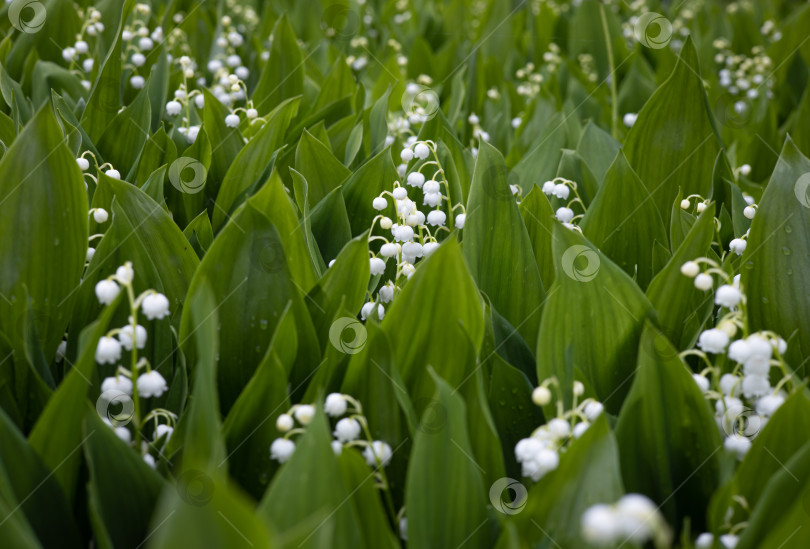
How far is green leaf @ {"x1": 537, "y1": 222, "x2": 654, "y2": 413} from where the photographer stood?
1283 millimetres

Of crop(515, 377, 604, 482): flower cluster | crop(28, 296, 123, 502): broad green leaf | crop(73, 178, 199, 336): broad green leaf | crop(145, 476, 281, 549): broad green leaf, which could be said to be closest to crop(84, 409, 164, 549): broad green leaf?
crop(28, 296, 123, 502): broad green leaf

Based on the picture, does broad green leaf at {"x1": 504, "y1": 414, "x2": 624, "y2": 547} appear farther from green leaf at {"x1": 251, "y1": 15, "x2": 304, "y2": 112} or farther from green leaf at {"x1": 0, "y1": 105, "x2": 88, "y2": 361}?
green leaf at {"x1": 251, "y1": 15, "x2": 304, "y2": 112}

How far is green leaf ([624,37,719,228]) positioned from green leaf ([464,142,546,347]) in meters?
0.66

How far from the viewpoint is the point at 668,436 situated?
1146mm

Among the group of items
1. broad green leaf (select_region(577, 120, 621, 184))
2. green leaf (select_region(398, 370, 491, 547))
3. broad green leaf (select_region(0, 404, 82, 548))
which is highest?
broad green leaf (select_region(577, 120, 621, 184))

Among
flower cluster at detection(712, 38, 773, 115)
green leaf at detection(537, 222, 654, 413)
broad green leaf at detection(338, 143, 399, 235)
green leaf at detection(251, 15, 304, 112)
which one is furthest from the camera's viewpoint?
flower cluster at detection(712, 38, 773, 115)

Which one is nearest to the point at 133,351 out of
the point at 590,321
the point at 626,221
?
the point at 590,321

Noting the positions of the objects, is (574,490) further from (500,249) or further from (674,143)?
(674,143)

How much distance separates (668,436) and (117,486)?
76cm

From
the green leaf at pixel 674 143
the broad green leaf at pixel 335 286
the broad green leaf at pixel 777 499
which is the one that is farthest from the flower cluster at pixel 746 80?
the broad green leaf at pixel 777 499

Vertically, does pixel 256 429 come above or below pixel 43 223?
below

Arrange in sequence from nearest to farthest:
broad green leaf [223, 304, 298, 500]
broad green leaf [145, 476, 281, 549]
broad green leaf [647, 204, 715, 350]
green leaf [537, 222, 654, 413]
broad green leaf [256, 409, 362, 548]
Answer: broad green leaf [145, 476, 281, 549]
broad green leaf [256, 409, 362, 548]
broad green leaf [223, 304, 298, 500]
green leaf [537, 222, 654, 413]
broad green leaf [647, 204, 715, 350]

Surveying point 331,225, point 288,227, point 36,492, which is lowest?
point 36,492

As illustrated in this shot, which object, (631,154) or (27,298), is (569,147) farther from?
(27,298)
